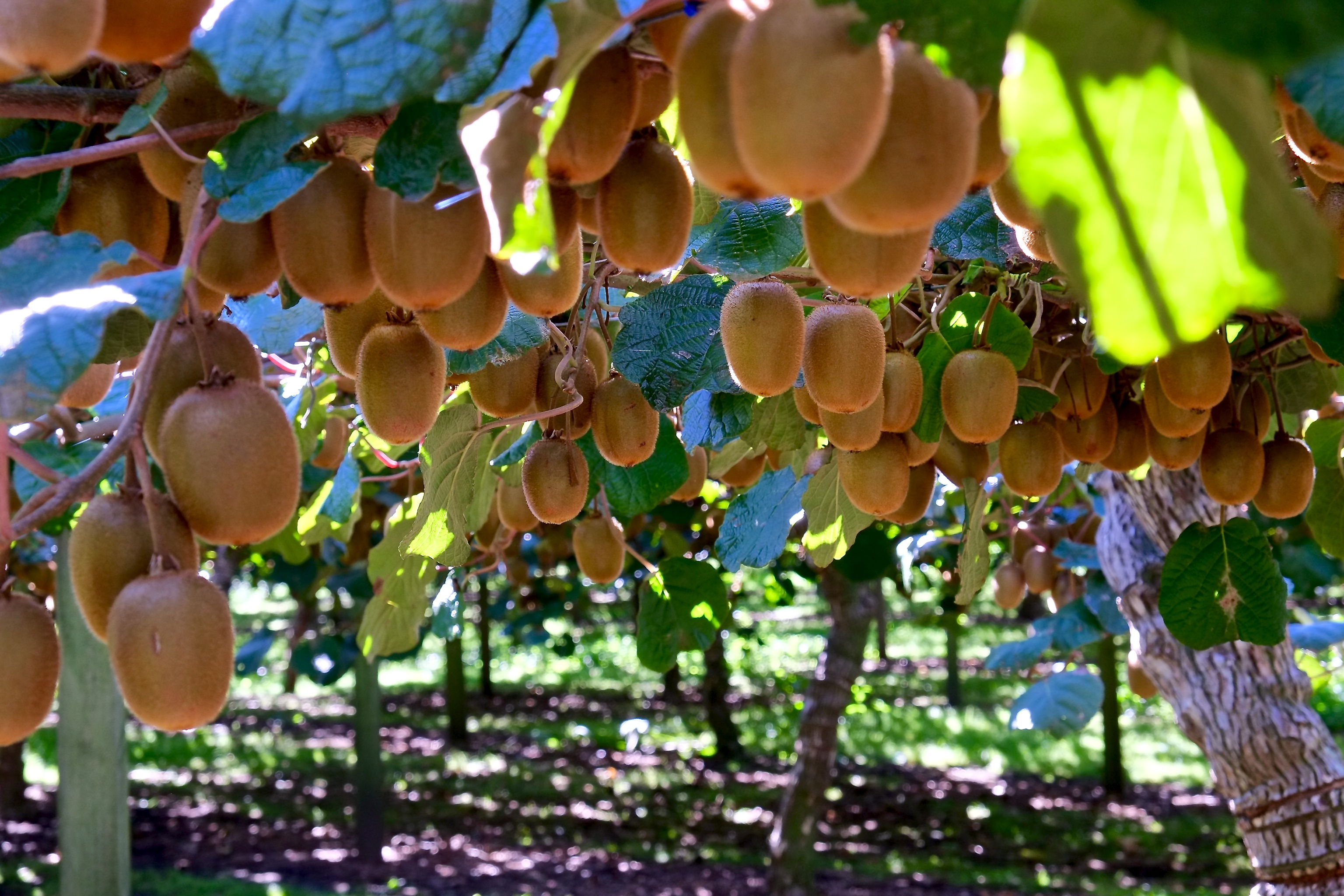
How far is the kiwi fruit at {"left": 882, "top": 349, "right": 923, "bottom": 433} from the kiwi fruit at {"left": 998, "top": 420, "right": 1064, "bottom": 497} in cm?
31

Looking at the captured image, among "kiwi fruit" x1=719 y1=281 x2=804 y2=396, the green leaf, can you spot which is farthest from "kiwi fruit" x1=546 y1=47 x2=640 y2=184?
"kiwi fruit" x1=719 y1=281 x2=804 y2=396

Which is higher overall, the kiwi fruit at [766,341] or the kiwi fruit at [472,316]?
the kiwi fruit at [766,341]

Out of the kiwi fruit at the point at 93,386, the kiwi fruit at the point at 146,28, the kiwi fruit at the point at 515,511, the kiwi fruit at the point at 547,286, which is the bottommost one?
the kiwi fruit at the point at 547,286

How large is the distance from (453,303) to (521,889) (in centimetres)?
533

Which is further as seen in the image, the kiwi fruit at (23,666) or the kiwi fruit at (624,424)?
the kiwi fruit at (624,424)

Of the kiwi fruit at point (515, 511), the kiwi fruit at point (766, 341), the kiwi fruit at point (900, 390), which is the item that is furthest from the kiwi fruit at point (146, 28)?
the kiwi fruit at point (515, 511)

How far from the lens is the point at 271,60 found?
572 mm

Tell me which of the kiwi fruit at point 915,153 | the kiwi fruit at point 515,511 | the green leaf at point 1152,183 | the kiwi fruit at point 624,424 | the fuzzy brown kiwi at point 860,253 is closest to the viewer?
the green leaf at point 1152,183

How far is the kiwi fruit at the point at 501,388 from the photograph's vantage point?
51.0 inches

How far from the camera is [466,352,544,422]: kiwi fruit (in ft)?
4.25

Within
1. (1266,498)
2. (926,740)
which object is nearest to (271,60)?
(1266,498)

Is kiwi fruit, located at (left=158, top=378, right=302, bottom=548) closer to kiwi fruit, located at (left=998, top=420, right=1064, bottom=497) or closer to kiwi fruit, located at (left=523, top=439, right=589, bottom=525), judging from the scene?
kiwi fruit, located at (left=523, top=439, right=589, bottom=525)

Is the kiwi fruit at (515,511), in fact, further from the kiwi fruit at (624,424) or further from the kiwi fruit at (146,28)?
the kiwi fruit at (146,28)

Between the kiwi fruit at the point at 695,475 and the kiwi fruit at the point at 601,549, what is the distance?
13cm
